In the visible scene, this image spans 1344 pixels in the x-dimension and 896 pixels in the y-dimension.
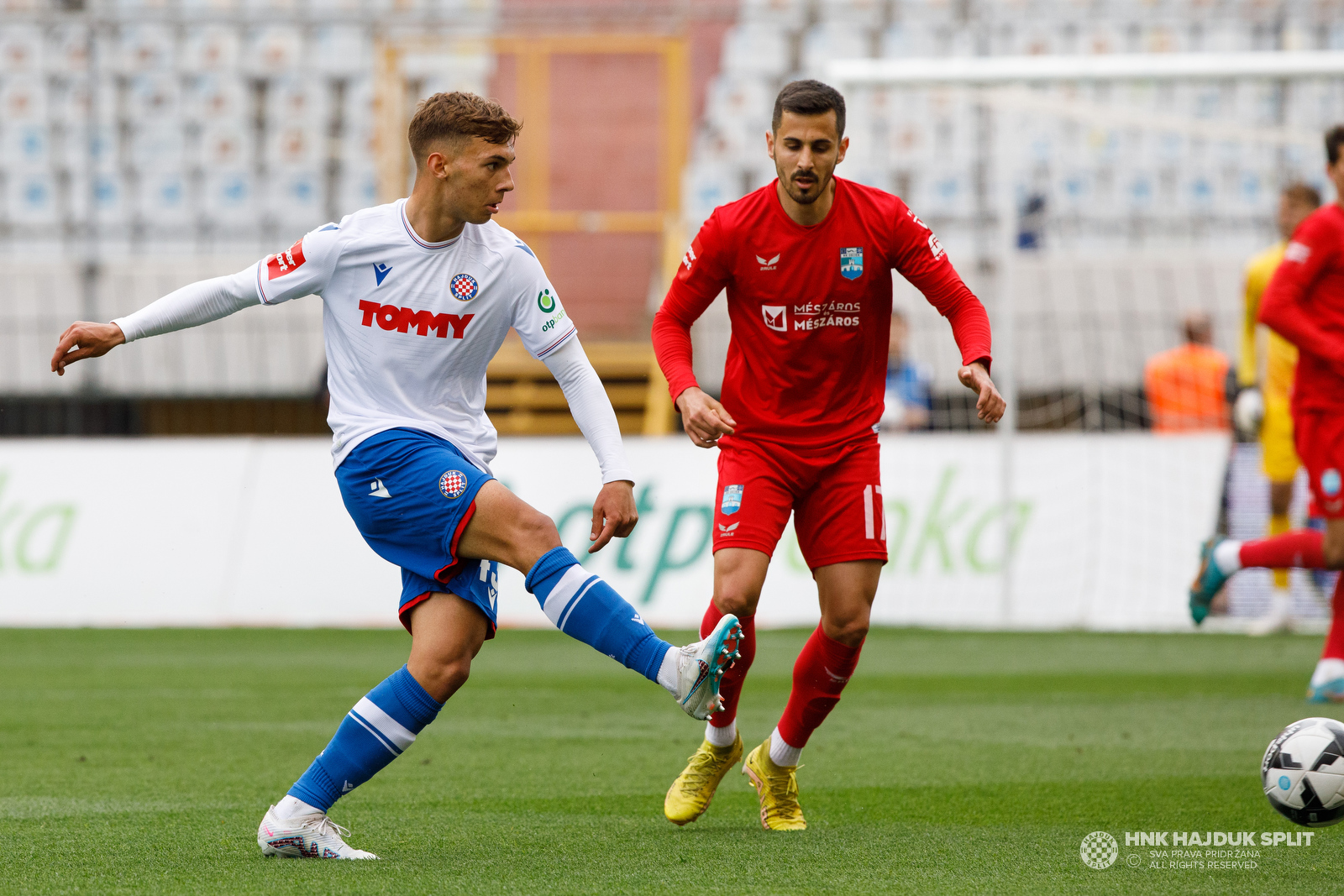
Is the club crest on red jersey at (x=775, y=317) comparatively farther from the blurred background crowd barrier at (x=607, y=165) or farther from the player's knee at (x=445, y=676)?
the blurred background crowd barrier at (x=607, y=165)

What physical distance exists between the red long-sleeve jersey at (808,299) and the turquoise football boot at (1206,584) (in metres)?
3.41

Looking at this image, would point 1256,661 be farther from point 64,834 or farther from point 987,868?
point 64,834

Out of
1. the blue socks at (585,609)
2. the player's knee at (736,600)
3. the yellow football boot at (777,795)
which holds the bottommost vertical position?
the yellow football boot at (777,795)

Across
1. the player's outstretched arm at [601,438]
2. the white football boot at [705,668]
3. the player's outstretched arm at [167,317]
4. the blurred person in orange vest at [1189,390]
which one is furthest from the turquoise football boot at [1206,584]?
the blurred person in orange vest at [1189,390]

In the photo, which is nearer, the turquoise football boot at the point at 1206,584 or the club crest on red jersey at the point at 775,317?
→ the club crest on red jersey at the point at 775,317

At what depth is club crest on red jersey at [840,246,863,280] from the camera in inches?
186

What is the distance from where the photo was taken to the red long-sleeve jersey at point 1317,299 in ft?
22.9

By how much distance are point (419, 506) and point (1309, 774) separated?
2241 mm

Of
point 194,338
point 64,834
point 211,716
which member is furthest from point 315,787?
point 194,338

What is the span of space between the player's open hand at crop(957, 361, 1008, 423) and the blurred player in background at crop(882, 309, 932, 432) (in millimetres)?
8232

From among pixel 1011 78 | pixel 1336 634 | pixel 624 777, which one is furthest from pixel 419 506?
pixel 1011 78

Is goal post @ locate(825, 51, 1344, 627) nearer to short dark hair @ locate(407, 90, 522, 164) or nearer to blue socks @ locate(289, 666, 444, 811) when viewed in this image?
short dark hair @ locate(407, 90, 522, 164)

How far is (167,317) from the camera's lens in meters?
4.03

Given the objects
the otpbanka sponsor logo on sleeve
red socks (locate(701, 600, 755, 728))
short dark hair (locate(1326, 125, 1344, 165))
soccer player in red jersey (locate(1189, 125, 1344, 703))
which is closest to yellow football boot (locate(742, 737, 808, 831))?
red socks (locate(701, 600, 755, 728))
